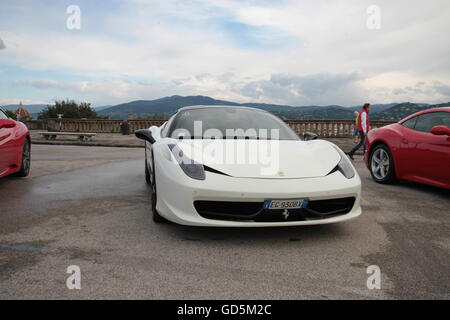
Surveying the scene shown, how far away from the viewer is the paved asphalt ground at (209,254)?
2.43 metres

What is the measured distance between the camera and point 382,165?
266 inches

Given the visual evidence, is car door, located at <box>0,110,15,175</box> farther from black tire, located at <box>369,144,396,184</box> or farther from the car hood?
black tire, located at <box>369,144,396,184</box>

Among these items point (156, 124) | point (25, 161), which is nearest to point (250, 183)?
point (25, 161)

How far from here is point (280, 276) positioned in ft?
8.68

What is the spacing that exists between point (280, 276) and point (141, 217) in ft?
6.43

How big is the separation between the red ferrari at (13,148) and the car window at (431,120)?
608 centimetres

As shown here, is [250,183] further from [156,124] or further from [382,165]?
[156,124]

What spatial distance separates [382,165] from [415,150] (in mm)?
906

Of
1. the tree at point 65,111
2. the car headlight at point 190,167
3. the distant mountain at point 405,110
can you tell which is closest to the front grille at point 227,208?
the car headlight at point 190,167

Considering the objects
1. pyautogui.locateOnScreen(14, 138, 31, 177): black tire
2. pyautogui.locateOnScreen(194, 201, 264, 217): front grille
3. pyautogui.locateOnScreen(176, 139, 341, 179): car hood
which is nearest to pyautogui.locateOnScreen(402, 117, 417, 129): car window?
pyautogui.locateOnScreen(176, 139, 341, 179): car hood

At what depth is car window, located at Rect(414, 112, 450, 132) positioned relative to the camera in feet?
18.7

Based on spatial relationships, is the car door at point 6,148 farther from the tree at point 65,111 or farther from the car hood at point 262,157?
the tree at point 65,111

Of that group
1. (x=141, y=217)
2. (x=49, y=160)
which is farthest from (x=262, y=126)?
(x=49, y=160)
